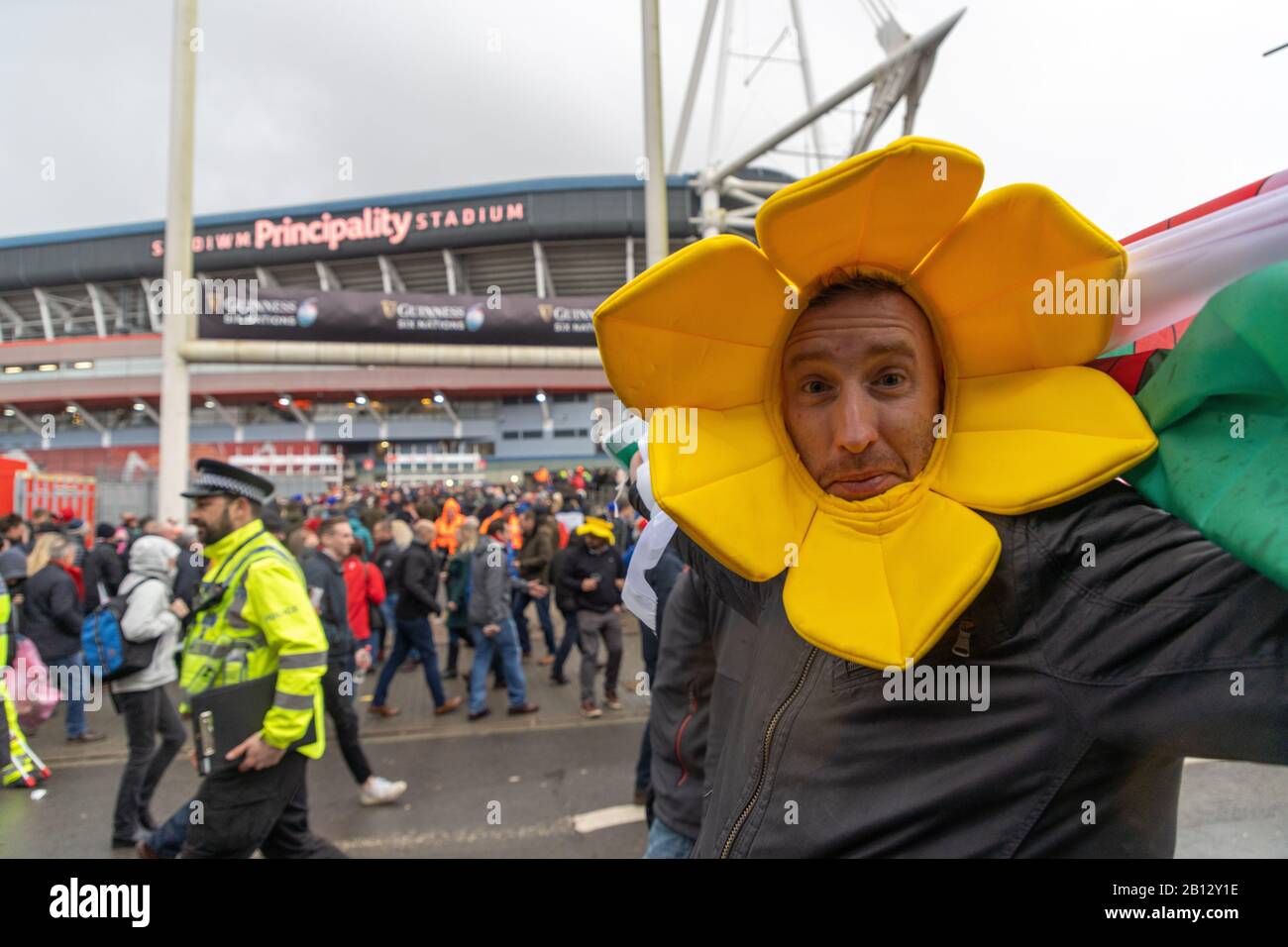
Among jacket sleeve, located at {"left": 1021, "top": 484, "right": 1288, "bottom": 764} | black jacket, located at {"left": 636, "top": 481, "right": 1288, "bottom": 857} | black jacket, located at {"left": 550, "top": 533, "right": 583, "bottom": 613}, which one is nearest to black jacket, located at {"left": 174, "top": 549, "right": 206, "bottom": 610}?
black jacket, located at {"left": 550, "top": 533, "right": 583, "bottom": 613}

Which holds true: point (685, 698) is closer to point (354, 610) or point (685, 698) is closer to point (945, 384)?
point (945, 384)

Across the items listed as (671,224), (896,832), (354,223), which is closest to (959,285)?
(896,832)

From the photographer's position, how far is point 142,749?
3885 millimetres

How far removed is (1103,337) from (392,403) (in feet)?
118

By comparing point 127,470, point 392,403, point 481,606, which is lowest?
point 481,606

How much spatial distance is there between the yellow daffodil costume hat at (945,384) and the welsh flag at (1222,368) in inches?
2.4

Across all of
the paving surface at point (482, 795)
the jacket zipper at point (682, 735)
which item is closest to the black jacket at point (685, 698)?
the jacket zipper at point (682, 735)

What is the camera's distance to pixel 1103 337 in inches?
36.8

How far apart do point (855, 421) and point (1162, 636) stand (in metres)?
0.47

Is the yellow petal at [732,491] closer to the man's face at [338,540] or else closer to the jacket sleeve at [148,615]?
the jacket sleeve at [148,615]

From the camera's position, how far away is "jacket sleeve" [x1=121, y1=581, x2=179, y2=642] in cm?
392

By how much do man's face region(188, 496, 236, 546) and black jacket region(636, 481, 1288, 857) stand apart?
263cm

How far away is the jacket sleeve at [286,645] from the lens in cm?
253
